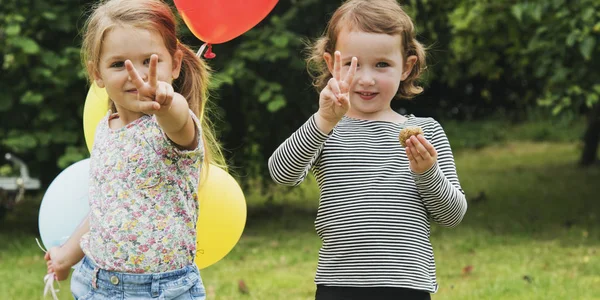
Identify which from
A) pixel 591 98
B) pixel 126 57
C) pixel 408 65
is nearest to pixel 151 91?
pixel 126 57

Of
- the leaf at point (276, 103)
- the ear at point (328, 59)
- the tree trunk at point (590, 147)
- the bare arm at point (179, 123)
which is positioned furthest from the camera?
the tree trunk at point (590, 147)

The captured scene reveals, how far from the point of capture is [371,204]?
8.79 ft

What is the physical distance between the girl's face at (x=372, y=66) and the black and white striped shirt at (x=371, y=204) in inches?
3.2

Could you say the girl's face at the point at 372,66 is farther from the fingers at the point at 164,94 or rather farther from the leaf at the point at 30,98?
the leaf at the point at 30,98

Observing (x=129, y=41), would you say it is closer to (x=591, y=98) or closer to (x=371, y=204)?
(x=371, y=204)

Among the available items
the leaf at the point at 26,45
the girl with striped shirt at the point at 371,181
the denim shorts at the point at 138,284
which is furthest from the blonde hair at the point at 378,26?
the leaf at the point at 26,45

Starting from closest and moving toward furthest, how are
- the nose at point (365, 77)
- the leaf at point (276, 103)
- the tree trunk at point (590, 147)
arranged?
the nose at point (365, 77), the leaf at point (276, 103), the tree trunk at point (590, 147)

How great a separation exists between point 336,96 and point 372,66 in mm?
305

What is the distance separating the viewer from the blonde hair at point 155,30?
251 centimetres

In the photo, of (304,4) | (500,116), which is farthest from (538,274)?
(500,116)

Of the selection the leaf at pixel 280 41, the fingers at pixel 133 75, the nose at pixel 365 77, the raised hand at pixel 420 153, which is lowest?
the leaf at pixel 280 41

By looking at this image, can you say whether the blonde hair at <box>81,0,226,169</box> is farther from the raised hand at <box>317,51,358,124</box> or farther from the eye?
the raised hand at <box>317,51,358,124</box>

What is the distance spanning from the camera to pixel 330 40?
2.88 metres

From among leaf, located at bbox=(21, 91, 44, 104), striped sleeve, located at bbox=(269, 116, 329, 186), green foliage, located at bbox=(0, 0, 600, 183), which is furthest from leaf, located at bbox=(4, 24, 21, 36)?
striped sleeve, located at bbox=(269, 116, 329, 186)
